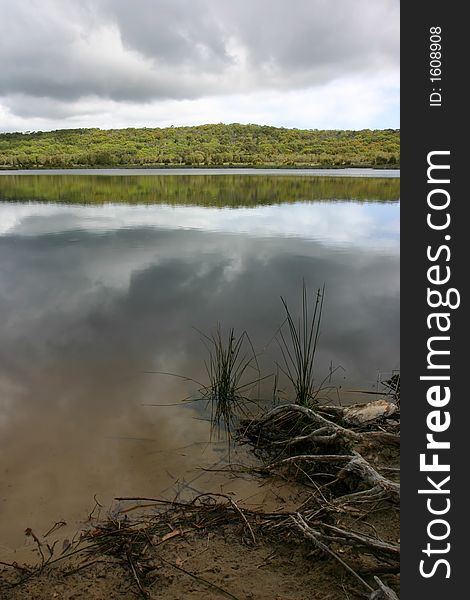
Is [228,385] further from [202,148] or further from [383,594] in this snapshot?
[202,148]

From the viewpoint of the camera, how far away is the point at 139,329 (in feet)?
23.2

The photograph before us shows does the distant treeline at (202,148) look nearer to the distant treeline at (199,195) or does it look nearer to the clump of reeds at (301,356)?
the distant treeline at (199,195)

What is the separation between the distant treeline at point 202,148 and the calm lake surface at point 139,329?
52083 millimetres

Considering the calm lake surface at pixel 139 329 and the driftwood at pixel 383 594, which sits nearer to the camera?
the driftwood at pixel 383 594

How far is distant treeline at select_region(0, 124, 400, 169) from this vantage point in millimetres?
68688

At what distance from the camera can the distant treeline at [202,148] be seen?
225ft

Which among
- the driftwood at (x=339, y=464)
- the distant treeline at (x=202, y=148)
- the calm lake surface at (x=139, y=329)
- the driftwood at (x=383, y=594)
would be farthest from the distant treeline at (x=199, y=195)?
the distant treeline at (x=202, y=148)

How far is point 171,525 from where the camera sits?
3051mm

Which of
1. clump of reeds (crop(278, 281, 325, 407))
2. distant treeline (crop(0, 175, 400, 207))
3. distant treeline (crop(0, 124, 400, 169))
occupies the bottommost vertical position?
clump of reeds (crop(278, 281, 325, 407))

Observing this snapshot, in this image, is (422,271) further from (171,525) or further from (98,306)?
(98,306)

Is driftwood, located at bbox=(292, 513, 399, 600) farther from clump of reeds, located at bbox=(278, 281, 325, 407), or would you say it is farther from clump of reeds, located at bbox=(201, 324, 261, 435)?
clump of reeds, located at bbox=(201, 324, 261, 435)

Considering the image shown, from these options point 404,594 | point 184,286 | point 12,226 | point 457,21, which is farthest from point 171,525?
point 12,226

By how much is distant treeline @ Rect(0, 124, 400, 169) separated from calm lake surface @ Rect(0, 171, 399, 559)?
52083 millimetres

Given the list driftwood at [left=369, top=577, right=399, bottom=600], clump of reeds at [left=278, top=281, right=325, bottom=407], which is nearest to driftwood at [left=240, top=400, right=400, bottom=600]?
driftwood at [left=369, top=577, right=399, bottom=600]
